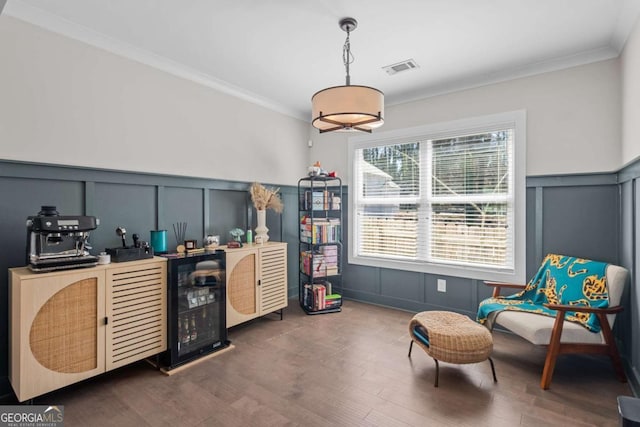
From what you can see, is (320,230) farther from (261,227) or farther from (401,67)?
(401,67)

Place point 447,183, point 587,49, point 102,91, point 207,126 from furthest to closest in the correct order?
point 447,183 → point 207,126 → point 587,49 → point 102,91

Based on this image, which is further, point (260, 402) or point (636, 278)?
point (636, 278)

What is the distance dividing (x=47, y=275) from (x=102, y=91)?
→ 5.13ft

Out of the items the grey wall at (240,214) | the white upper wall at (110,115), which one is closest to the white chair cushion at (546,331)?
the grey wall at (240,214)

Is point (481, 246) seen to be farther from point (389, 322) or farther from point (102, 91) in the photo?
point (102, 91)

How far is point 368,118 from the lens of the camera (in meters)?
2.42

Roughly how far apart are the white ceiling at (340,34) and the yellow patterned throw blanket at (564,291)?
1891 mm

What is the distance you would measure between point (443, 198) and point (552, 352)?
190 centimetres

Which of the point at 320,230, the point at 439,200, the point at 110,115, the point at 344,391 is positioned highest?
the point at 110,115

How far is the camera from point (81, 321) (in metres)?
2.23

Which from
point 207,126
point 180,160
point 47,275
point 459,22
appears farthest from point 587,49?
point 47,275

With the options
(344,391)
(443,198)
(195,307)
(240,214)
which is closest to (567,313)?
(443,198)

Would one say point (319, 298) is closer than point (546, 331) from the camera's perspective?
No

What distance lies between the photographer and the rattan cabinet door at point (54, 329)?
200 centimetres
